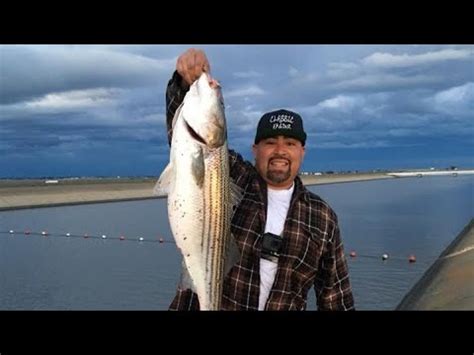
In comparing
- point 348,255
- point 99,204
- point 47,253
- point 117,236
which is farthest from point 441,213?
point 99,204

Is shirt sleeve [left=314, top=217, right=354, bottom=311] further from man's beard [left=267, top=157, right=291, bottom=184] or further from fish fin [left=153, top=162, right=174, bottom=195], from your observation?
fish fin [left=153, top=162, right=174, bottom=195]

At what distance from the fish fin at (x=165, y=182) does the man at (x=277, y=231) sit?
1.23 ft

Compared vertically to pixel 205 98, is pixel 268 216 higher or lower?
lower

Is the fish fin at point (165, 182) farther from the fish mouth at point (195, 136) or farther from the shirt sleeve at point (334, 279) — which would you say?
the shirt sleeve at point (334, 279)

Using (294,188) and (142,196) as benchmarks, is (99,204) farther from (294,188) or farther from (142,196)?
(294,188)

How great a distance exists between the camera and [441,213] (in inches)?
1437

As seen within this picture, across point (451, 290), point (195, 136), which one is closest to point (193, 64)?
point (195, 136)

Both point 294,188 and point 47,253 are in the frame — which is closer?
point 294,188

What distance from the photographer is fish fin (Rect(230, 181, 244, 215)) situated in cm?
390

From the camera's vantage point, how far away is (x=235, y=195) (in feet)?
13.0

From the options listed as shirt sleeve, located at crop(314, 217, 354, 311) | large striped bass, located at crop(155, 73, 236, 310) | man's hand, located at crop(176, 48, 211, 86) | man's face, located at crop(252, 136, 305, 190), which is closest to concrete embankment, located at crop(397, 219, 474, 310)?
shirt sleeve, located at crop(314, 217, 354, 311)

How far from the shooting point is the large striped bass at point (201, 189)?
364 centimetres

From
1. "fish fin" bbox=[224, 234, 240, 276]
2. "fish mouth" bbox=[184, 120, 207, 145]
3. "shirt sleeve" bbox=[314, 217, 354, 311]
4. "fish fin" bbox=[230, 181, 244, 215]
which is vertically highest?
"fish mouth" bbox=[184, 120, 207, 145]
